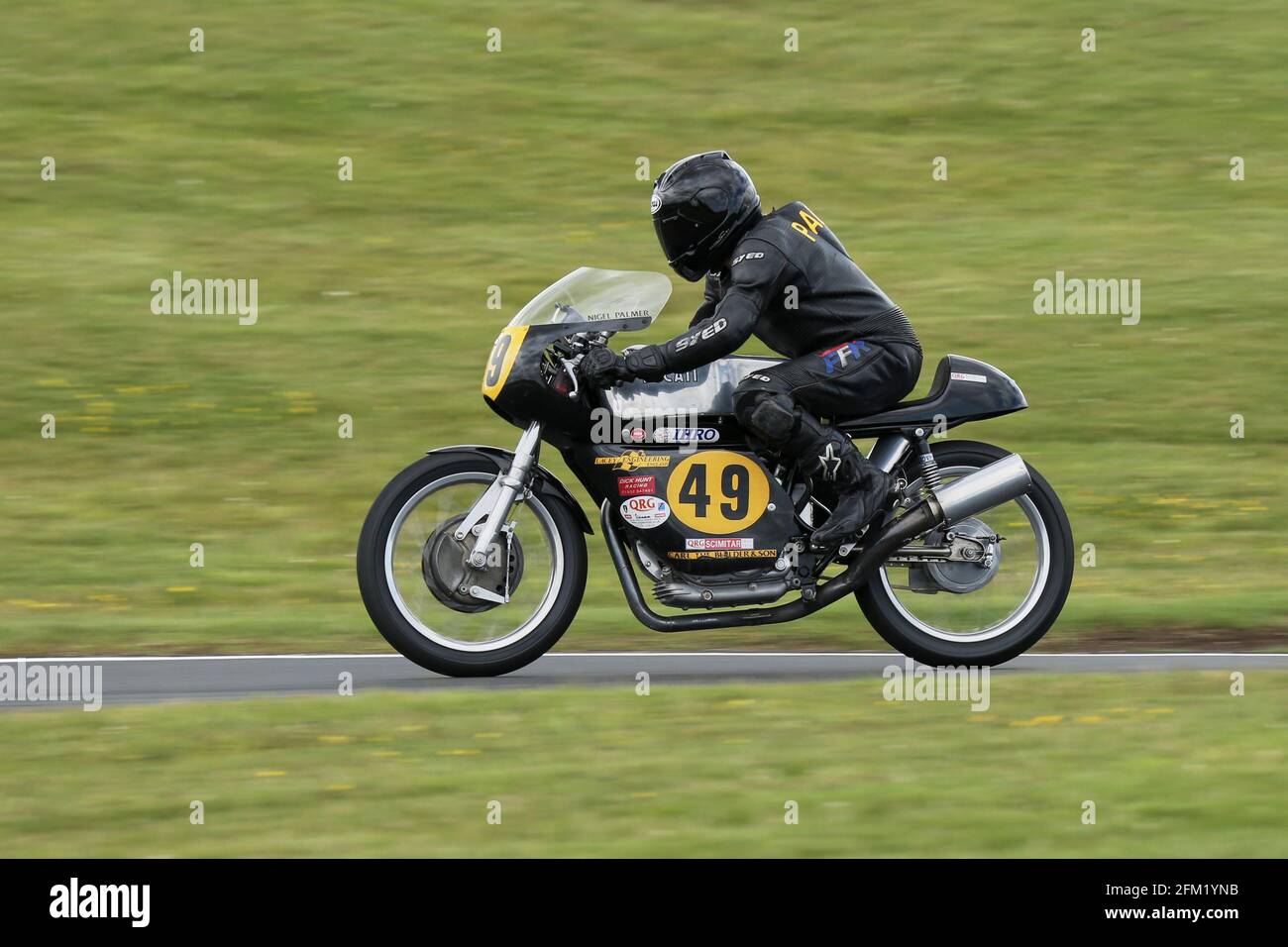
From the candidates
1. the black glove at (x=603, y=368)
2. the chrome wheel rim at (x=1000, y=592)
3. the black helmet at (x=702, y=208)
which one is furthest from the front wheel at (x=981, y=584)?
the black glove at (x=603, y=368)

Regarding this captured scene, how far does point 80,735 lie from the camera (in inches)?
265

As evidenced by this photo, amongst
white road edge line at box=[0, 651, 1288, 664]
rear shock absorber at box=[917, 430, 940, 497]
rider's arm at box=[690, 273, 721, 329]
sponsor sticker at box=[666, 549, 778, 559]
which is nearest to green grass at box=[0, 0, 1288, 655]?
white road edge line at box=[0, 651, 1288, 664]

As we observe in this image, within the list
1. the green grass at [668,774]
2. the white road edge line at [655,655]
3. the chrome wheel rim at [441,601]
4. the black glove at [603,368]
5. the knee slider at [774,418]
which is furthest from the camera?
the white road edge line at [655,655]

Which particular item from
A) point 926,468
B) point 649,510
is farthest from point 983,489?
point 649,510

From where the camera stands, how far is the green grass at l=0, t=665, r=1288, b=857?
5484 millimetres

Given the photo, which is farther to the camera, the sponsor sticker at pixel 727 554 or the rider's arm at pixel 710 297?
the rider's arm at pixel 710 297

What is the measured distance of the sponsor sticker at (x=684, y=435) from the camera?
24.8 ft

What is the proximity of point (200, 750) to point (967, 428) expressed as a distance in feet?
27.0

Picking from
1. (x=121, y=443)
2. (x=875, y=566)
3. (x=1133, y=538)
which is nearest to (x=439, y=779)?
(x=875, y=566)

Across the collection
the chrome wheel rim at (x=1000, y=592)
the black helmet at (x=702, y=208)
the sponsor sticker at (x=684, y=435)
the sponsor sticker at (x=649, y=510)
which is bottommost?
the chrome wheel rim at (x=1000, y=592)

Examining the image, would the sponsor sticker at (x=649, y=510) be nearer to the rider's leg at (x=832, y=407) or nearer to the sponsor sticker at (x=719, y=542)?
the sponsor sticker at (x=719, y=542)

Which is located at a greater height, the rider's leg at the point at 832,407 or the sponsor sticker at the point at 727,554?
the rider's leg at the point at 832,407

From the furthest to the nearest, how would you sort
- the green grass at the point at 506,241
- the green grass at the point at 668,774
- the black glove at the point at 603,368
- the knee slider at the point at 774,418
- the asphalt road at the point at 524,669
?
the green grass at the point at 506,241 → the asphalt road at the point at 524,669 → the knee slider at the point at 774,418 → the black glove at the point at 603,368 → the green grass at the point at 668,774

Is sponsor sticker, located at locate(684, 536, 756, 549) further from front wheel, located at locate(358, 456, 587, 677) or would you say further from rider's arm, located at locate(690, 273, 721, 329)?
rider's arm, located at locate(690, 273, 721, 329)
